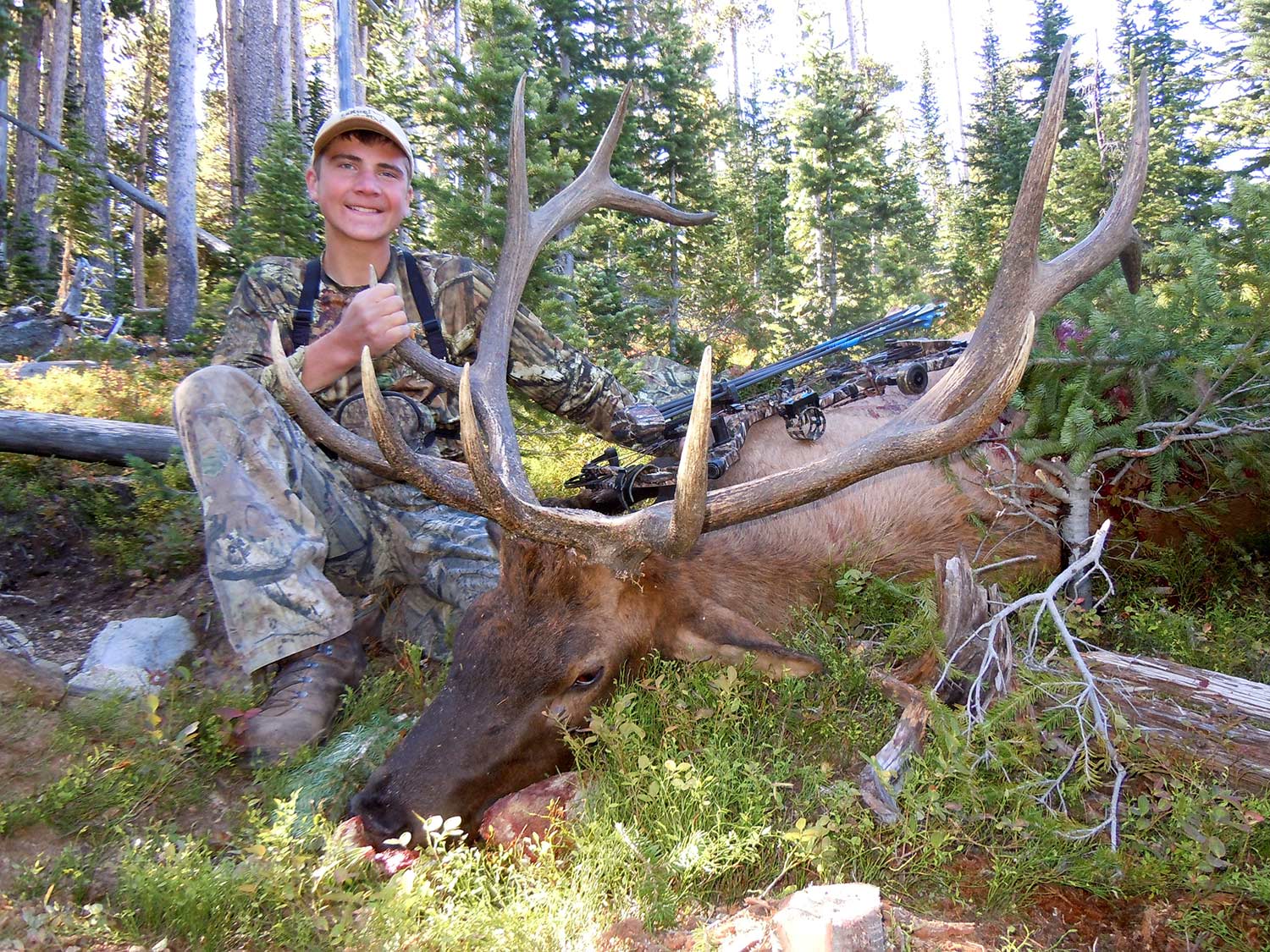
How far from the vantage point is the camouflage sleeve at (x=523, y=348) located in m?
4.81

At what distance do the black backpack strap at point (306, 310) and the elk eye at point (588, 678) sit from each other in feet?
8.21

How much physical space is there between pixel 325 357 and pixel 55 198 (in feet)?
46.8

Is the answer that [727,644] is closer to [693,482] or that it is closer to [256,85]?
[693,482]

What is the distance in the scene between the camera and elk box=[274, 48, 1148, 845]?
2701 mm

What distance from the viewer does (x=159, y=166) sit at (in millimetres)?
27016

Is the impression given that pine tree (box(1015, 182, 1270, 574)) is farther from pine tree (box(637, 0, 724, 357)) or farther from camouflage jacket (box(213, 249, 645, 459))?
pine tree (box(637, 0, 724, 357))

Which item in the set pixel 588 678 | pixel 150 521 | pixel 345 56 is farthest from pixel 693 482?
pixel 345 56

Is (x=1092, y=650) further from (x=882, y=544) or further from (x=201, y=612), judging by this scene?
(x=201, y=612)

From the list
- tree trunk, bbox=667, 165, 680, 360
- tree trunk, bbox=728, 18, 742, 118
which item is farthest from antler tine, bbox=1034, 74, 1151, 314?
tree trunk, bbox=728, 18, 742, 118

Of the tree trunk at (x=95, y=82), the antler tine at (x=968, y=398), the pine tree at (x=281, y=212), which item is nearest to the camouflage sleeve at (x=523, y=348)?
the antler tine at (x=968, y=398)

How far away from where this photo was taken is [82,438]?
17.7 feet

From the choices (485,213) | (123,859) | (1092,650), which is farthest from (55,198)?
(1092,650)

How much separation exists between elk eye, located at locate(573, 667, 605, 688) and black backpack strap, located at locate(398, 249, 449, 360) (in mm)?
2277

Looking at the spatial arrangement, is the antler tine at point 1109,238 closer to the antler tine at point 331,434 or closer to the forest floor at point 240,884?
the forest floor at point 240,884
